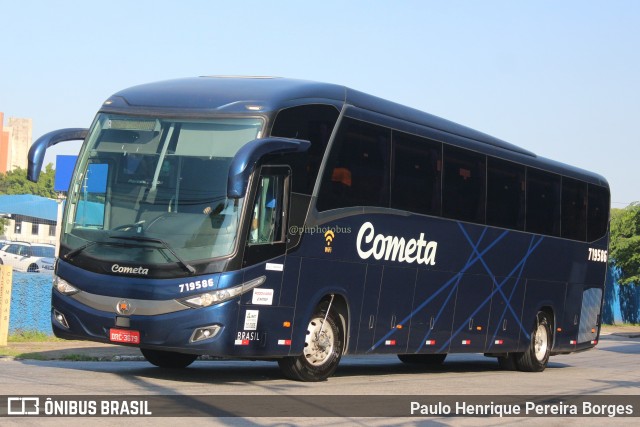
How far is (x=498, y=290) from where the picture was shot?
2006 centimetres

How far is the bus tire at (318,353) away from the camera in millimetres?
14711

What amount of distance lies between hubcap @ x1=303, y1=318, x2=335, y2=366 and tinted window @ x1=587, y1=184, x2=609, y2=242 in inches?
407

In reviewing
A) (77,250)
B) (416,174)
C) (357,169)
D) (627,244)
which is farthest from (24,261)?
(77,250)

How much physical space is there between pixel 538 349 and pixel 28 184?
362ft

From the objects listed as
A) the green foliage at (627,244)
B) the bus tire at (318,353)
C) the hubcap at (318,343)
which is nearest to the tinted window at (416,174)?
the bus tire at (318,353)

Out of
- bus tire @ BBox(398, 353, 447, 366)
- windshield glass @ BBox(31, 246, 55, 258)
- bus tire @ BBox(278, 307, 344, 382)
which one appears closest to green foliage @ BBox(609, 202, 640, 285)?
windshield glass @ BBox(31, 246, 55, 258)

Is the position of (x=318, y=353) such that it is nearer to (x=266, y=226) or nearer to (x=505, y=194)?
(x=266, y=226)

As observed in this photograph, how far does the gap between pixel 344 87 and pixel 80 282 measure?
4.66 m

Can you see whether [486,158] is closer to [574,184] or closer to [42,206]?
[574,184]

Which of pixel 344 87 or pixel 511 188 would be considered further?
pixel 511 188

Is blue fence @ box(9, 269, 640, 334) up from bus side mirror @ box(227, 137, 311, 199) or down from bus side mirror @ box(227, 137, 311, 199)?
down

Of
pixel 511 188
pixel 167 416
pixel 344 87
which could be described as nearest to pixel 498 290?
pixel 511 188

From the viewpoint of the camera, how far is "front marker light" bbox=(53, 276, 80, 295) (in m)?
13.8

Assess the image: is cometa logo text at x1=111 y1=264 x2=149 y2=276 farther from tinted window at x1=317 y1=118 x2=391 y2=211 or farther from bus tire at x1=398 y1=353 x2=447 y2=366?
bus tire at x1=398 y1=353 x2=447 y2=366
